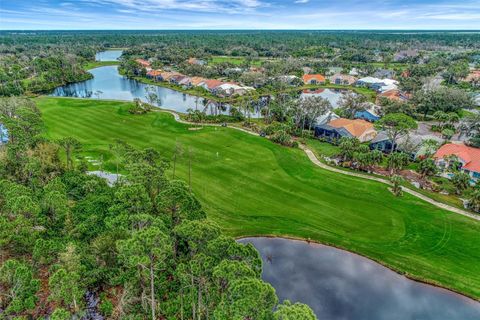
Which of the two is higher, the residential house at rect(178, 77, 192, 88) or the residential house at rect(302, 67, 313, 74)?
the residential house at rect(302, 67, 313, 74)

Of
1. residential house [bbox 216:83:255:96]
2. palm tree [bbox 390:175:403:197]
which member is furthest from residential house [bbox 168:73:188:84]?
palm tree [bbox 390:175:403:197]

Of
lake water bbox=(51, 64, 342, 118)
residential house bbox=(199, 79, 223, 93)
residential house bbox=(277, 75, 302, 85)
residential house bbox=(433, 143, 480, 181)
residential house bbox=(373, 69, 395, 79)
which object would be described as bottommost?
residential house bbox=(433, 143, 480, 181)

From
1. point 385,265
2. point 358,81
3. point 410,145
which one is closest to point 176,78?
point 358,81

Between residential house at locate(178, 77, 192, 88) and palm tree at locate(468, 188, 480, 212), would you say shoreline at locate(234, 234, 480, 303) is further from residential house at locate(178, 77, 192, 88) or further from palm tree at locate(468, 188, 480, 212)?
residential house at locate(178, 77, 192, 88)

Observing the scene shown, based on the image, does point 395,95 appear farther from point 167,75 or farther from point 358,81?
point 167,75

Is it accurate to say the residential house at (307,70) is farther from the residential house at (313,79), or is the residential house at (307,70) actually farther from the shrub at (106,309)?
the shrub at (106,309)

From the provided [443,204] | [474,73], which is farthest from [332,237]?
[474,73]
